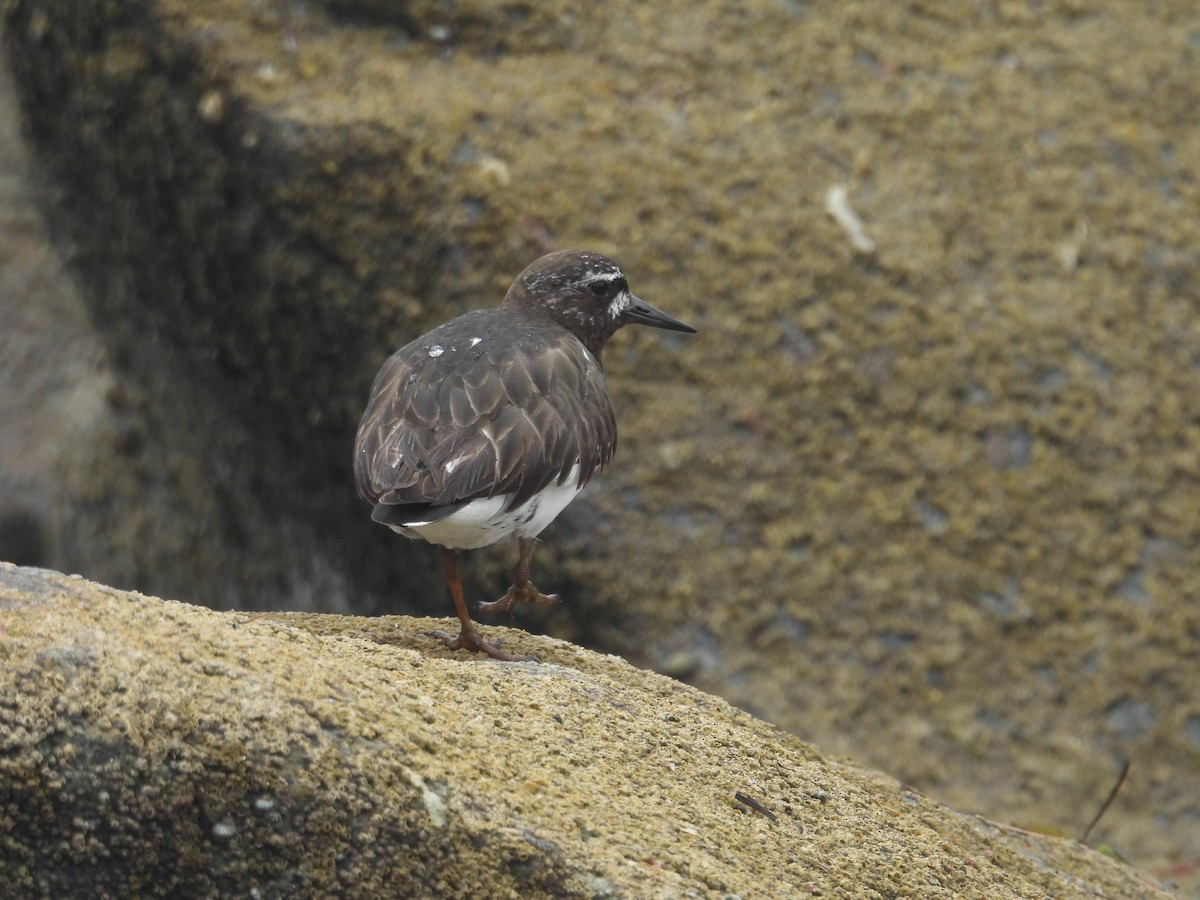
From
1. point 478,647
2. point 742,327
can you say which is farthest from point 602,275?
point 478,647

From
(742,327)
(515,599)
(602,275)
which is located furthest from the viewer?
(742,327)

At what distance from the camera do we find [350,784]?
3525mm

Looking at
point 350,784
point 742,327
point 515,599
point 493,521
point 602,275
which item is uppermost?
point 350,784

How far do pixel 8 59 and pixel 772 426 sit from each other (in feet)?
14.9

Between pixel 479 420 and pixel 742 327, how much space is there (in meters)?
2.78

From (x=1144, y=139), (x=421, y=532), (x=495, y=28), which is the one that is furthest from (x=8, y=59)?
(x=1144, y=139)

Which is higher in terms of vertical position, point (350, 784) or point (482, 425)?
point (350, 784)

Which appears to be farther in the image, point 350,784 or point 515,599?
point 515,599

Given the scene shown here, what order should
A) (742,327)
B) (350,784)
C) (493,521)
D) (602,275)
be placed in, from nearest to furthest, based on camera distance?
(350,784)
(493,521)
(602,275)
(742,327)

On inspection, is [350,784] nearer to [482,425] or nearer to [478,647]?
[478,647]

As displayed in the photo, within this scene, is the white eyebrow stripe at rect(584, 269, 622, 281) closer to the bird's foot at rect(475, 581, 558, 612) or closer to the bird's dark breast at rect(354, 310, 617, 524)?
the bird's dark breast at rect(354, 310, 617, 524)

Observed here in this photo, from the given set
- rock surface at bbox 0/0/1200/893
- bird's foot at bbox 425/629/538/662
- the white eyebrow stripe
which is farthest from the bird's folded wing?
rock surface at bbox 0/0/1200/893

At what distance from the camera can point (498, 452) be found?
17.8 feet

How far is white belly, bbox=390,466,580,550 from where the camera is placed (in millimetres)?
5270
